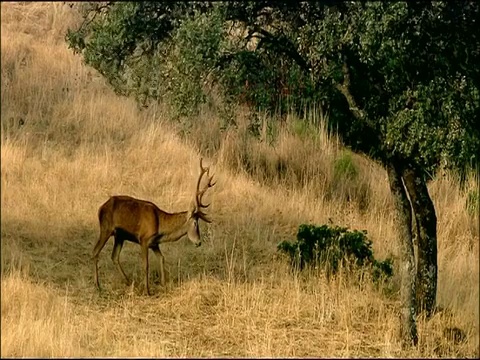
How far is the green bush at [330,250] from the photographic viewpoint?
1272 cm

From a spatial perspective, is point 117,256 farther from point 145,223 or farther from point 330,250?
point 330,250

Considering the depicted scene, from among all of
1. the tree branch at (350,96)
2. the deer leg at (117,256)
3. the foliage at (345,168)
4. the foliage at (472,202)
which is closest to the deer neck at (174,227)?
the deer leg at (117,256)

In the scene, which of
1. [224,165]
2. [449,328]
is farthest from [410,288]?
[224,165]

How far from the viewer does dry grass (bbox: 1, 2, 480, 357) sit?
994 cm

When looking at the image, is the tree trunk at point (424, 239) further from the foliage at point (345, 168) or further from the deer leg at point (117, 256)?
the foliage at point (345, 168)

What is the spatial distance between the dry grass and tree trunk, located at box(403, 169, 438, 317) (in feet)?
0.93

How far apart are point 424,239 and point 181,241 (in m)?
4.49

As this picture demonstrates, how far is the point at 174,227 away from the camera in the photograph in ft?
39.3

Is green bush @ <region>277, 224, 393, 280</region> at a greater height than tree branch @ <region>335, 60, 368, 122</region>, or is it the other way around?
tree branch @ <region>335, 60, 368, 122</region>

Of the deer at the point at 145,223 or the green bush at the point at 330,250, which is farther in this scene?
the green bush at the point at 330,250

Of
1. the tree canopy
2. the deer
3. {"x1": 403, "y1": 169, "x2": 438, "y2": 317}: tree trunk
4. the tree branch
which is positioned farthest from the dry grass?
the tree branch

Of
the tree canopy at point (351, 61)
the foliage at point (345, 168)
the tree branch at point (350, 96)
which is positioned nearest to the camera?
the tree canopy at point (351, 61)

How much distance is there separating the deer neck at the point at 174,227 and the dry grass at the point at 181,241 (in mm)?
700

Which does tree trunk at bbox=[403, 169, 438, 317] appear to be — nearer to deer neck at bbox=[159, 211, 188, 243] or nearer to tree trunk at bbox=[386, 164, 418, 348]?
tree trunk at bbox=[386, 164, 418, 348]
